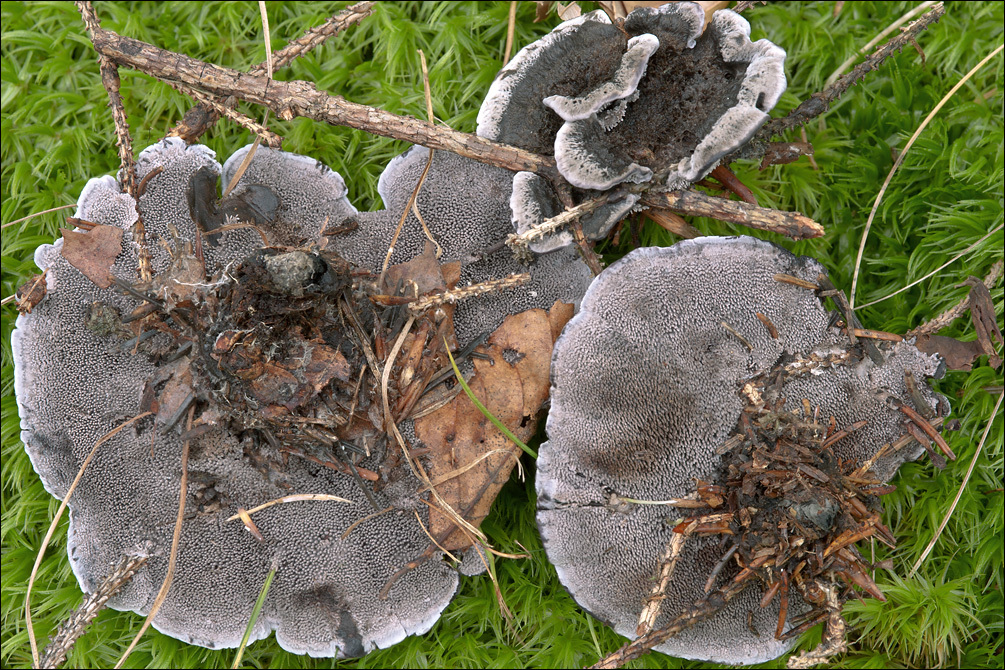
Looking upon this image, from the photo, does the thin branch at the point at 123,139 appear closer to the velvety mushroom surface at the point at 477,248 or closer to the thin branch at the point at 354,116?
the thin branch at the point at 354,116

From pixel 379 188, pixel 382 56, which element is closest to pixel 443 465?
pixel 379 188

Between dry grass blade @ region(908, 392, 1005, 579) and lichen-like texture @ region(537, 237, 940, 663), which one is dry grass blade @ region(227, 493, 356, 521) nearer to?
lichen-like texture @ region(537, 237, 940, 663)

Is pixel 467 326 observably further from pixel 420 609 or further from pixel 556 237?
pixel 420 609

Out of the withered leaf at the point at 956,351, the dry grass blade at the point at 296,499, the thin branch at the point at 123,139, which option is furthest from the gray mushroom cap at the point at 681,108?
the thin branch at the point at 123,139

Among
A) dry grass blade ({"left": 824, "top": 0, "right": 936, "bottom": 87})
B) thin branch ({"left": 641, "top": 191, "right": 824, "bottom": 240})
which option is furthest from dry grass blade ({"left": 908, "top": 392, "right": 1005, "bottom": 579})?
dry grass blade ({"left": 824, "top": 0, "right": 936, "bottom": 87})

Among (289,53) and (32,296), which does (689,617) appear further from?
(32,296)
